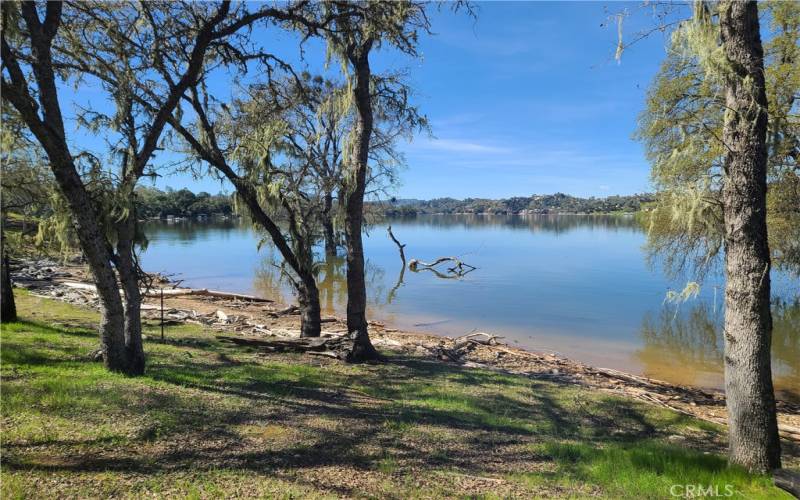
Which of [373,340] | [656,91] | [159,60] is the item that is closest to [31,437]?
[159,60]

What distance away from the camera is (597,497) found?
407 cm

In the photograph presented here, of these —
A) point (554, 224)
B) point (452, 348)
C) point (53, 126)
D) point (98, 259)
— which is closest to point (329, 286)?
point (452, 348)

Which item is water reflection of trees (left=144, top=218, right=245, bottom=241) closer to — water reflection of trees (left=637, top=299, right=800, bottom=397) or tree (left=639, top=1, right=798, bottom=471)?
water reflection of trees (left=637, top=299, right=800, bottom=397)

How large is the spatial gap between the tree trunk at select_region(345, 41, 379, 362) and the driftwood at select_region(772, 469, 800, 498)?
711 centimetres

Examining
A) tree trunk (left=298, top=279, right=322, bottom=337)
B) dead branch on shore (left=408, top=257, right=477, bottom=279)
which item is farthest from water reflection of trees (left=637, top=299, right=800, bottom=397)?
dead branch on shore (left=408, top=257, right=477, bottom=279)

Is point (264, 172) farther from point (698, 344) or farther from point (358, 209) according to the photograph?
point (698, 344)

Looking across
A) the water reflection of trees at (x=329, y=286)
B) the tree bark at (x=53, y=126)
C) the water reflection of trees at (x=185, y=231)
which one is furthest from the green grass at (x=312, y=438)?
the water reflection of trees at (x=185, y=231)

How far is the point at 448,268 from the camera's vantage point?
3709cm

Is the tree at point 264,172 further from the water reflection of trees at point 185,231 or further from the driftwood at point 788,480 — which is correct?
the water reflection of trees at point 185,231

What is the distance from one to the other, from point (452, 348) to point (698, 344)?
836 centimetres

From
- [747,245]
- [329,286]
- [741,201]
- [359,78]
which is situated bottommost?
[329,286]

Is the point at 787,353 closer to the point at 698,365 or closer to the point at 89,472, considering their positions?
the point at 698,365

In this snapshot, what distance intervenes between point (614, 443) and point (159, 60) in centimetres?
955

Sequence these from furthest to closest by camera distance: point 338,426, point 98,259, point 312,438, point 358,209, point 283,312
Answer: point 283,312
point 358,209
point 98,259
point 338,426
point 312,438
